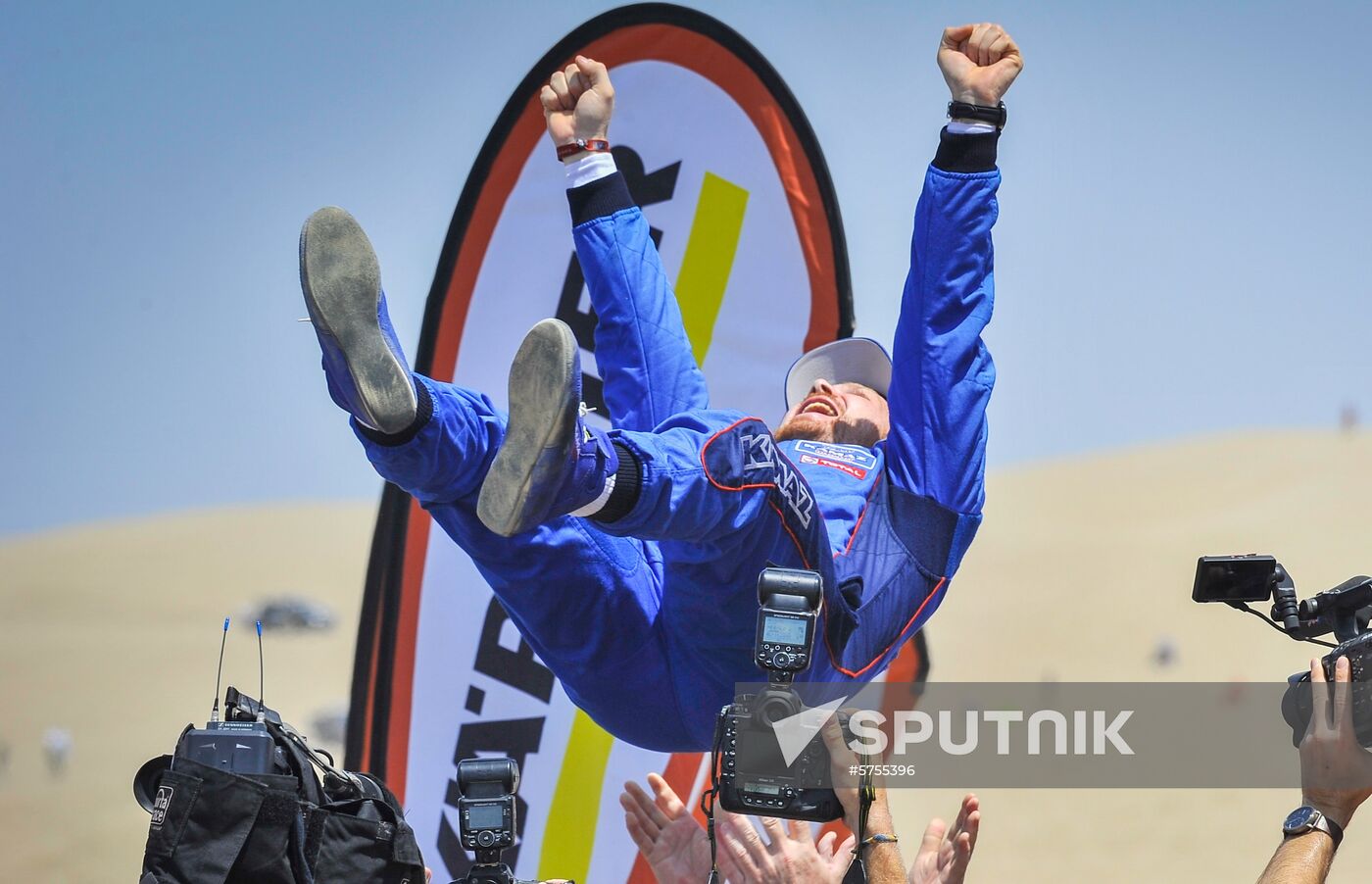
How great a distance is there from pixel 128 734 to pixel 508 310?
9531 millimetres

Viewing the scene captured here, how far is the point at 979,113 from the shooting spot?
313 cm

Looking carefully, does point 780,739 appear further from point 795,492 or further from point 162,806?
point 162,806

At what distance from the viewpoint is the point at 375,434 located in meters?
2.40

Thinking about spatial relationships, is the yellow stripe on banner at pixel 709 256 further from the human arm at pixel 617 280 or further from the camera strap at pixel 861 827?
the camera strap at pixel 861 827

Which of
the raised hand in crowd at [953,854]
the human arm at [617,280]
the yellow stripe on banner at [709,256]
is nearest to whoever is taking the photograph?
the raised hand in crowd at [953,854]

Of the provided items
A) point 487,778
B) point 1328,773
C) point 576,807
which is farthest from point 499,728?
point 1328,773

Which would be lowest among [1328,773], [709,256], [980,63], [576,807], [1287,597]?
[576,807]

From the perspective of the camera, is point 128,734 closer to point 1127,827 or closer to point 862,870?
point 1127,827

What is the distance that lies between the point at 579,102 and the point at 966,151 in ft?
2.79

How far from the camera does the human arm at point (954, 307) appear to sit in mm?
3146

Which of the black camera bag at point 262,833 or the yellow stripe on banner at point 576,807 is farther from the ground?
the black camera bag at point 262,833

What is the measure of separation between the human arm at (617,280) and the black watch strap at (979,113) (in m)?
0.73

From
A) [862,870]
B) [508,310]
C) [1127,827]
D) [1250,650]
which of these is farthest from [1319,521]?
[862,870]

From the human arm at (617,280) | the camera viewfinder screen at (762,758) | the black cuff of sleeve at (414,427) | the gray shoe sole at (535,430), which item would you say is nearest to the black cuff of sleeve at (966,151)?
the human arm at (617,280)
